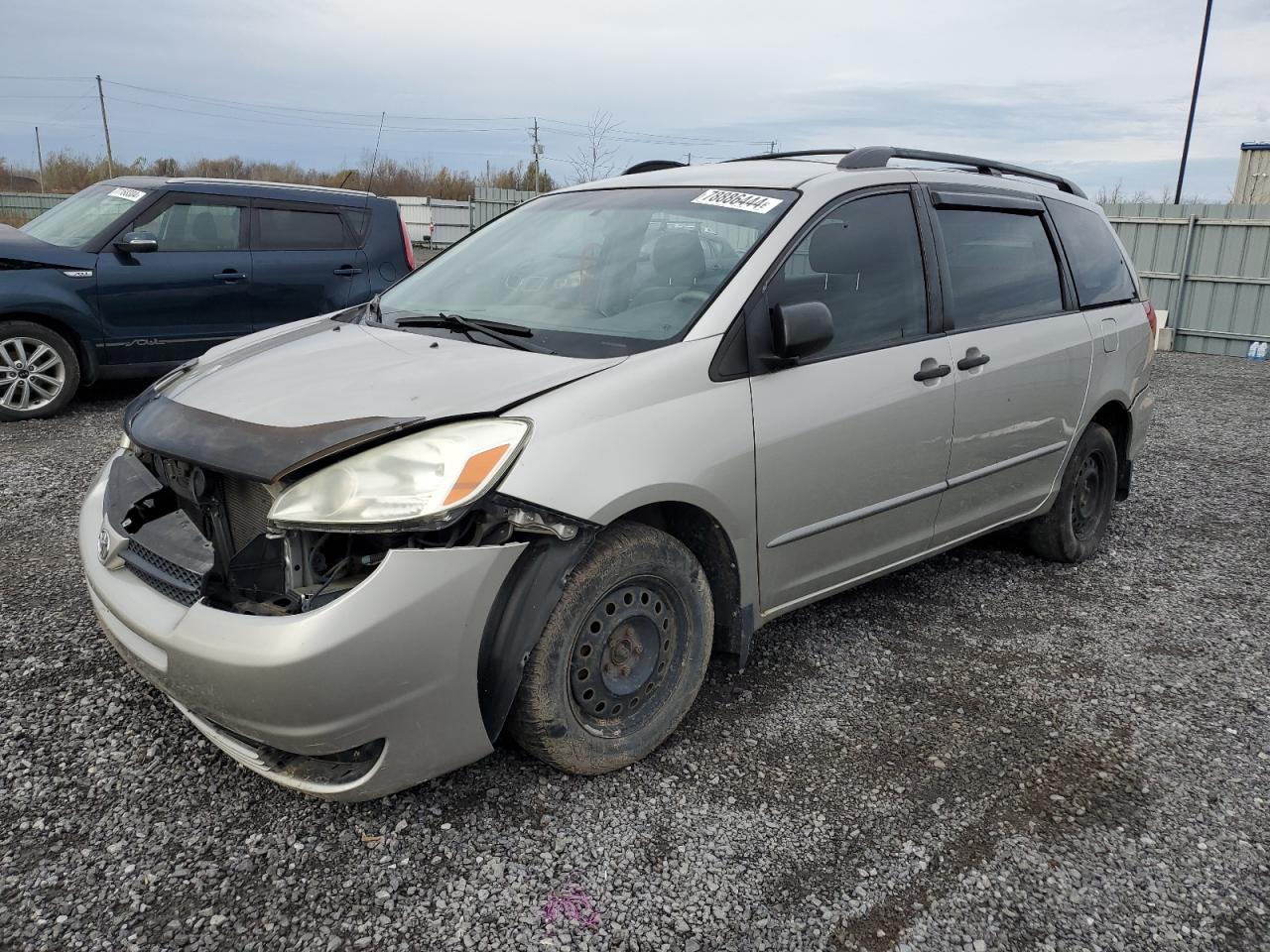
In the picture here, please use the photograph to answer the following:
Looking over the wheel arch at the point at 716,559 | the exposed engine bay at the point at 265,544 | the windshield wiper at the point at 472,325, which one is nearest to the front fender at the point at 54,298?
the windshield wiper at the point at 472,325

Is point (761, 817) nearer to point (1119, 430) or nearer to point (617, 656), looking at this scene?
point (617, 656)

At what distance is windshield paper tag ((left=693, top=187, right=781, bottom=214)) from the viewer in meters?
3.24

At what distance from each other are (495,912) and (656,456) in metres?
1.22

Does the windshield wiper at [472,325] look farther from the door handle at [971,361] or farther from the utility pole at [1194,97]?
the utility pole at [1194,97]

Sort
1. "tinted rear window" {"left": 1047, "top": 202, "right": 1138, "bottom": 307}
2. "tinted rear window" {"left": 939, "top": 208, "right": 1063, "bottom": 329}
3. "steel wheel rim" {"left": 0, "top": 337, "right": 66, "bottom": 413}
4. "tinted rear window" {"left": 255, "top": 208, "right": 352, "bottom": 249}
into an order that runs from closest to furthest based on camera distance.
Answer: "tinted rear window" {"left": 939, "top": 208, "right": 1063, "bottom": 329} → "tinted rear window" {"left": 1047, "top": 202, "right": 1138, "bottom": 307} → "steel wheel rim" {"left": 0, "top": 337, "right": 66, "bottom": 413} → "tinted rear window" {"left": 255, "top": 208, "right": 352, "bottom": 249}

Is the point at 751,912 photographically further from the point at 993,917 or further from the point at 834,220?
the point at 834,220

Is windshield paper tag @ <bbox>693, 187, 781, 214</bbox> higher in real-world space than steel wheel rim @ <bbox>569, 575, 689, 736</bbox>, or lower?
higher

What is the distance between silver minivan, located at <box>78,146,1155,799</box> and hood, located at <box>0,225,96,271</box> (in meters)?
4.41

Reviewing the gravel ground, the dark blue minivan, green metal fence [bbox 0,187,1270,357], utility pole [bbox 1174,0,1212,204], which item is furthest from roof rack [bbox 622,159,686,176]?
utility pole [bbox 1174,0,1212,204]

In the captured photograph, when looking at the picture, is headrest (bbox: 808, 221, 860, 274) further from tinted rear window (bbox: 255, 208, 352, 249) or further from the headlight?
tinted rear window (bbox: 255, 208, 352, 249)

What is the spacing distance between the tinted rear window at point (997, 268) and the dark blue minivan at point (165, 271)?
18.7 feet

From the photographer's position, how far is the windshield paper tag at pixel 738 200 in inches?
128

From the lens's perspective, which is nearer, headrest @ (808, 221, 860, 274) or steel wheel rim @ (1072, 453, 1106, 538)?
headrest @ (808, 221, 860, 274)

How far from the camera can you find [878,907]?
2.33m
